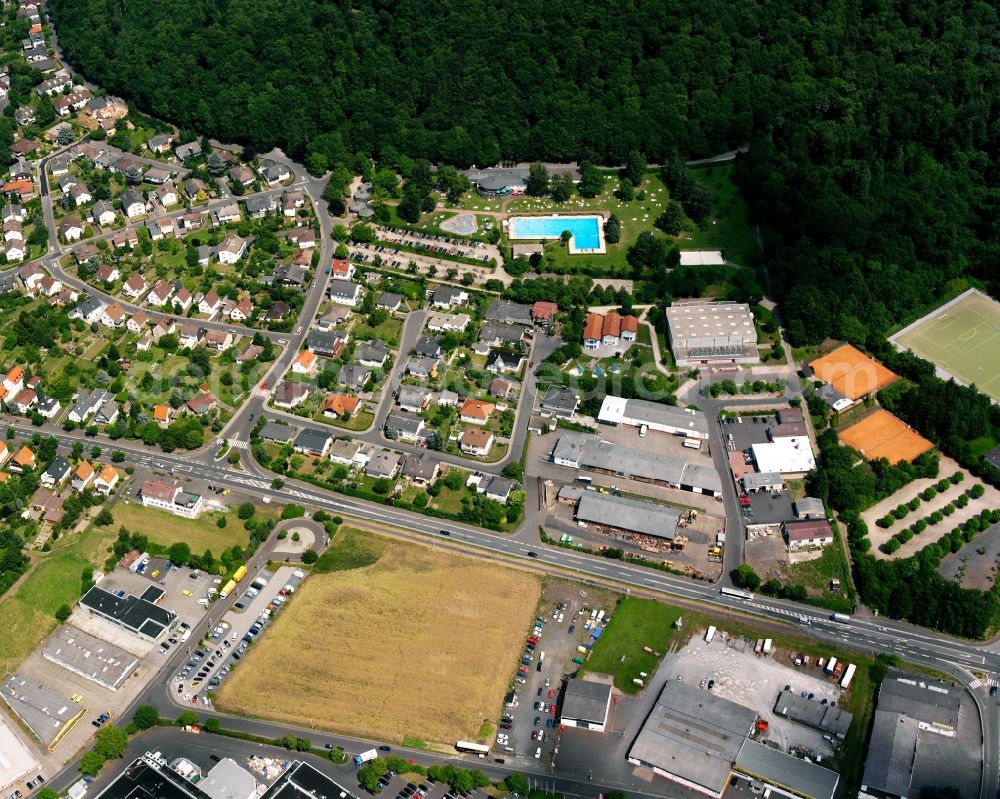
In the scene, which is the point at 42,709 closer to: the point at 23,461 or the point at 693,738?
the point at 23,461

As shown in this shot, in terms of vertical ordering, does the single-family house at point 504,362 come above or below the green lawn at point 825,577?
above

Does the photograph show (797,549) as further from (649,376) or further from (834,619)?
(649,376)

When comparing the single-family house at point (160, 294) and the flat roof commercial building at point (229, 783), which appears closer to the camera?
the flat roof commercial building at point (229, 783)

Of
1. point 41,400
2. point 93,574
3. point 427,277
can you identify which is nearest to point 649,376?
point 427,277

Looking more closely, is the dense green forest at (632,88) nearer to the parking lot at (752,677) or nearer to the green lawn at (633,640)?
the green lawn at (633,640)

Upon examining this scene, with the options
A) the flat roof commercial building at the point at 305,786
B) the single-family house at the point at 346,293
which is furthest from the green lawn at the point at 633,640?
the single-family house at the point at 346,293

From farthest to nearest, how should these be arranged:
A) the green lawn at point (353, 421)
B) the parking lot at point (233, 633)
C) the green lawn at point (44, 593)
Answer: the green lawn at point (353, 421), the green lawn at point (44, 593), the parking lot at point (233, 633)

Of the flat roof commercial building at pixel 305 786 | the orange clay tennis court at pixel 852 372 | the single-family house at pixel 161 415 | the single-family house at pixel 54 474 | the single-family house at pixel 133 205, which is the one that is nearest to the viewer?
the flat roof commercial building at pixel 305 786
